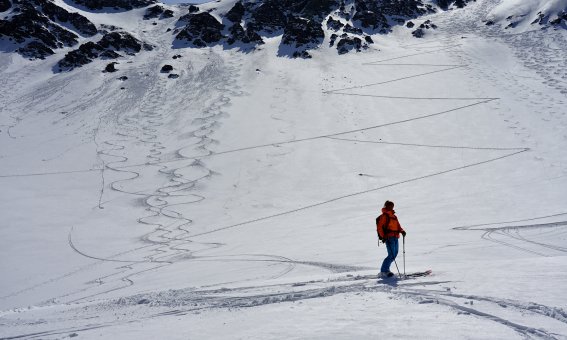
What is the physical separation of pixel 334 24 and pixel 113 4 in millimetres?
36588

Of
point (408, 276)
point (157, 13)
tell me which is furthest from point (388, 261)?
point (157, 13)

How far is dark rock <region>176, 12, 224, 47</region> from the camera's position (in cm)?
5706

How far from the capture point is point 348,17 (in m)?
63.1

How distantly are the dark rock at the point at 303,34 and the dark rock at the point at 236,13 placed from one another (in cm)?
1100

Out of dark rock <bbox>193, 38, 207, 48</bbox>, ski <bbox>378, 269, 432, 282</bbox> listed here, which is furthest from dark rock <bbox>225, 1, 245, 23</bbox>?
ski <bbox>378, 269, 432, 282</bbox>

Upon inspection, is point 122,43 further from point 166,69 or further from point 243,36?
point 243,36

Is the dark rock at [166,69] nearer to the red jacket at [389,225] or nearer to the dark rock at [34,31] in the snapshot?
the dark rock at [34,31]

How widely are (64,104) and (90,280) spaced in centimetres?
3103

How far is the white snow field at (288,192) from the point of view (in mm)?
7312

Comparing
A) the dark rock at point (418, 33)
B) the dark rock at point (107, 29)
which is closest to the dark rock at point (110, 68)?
the dark rock at point (107, 29)

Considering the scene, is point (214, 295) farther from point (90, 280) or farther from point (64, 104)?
point (64, 104)

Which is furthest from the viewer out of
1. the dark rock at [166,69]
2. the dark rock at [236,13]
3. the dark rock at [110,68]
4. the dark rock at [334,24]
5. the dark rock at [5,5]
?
the dark rock at [236,13]

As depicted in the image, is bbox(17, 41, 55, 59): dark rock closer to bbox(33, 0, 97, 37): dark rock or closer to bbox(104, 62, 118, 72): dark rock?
bbox(33, 0, 97, 37): dark rock

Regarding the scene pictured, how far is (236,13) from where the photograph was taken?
63.8 m
